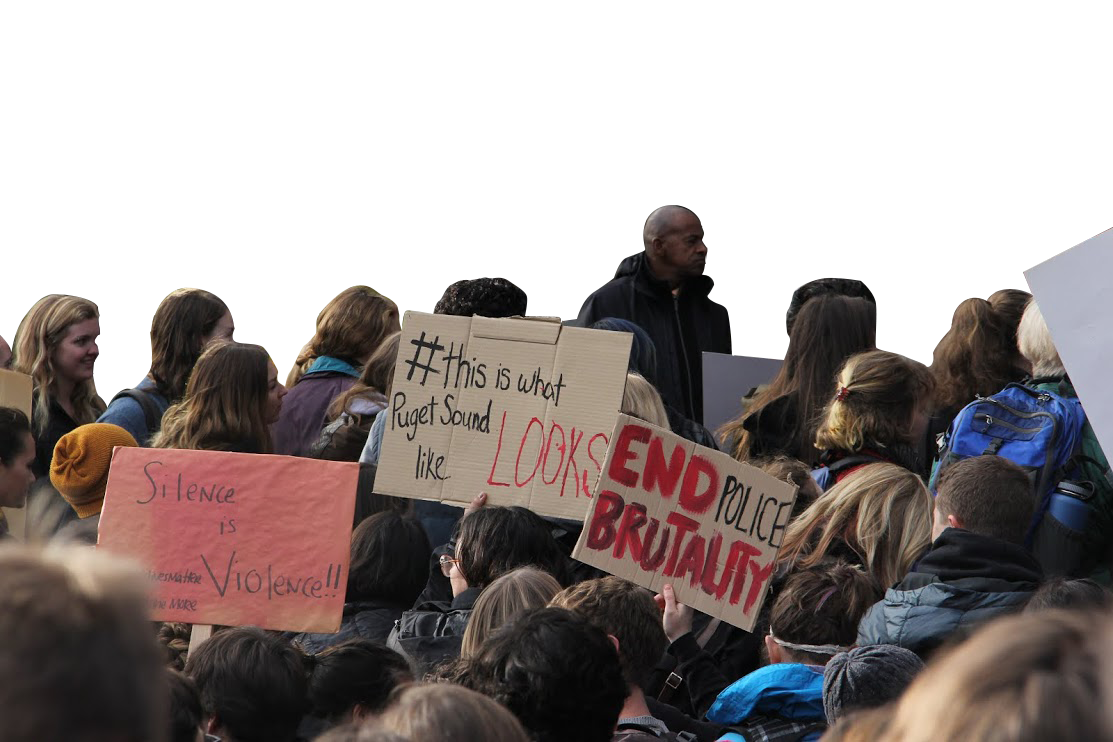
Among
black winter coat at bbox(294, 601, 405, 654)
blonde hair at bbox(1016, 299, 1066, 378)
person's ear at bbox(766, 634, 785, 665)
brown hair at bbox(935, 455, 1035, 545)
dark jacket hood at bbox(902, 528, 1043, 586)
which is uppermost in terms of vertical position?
blonde hair at bbox(1016, 299, 1066, 378)

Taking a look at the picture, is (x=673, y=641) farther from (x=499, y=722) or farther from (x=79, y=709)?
(x=79, y=709)

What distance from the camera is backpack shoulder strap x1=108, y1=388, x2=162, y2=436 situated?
17.8ft

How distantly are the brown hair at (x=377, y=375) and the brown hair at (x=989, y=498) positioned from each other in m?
2.20

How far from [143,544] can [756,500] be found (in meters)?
1.77

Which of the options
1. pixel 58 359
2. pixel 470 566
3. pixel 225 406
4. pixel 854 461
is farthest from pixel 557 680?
pixel 58 359

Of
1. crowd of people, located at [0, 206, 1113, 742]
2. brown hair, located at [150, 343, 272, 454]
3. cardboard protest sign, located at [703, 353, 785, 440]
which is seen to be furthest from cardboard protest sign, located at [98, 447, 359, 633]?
cardboard protest sign, located at [703, 353, 785, 440]

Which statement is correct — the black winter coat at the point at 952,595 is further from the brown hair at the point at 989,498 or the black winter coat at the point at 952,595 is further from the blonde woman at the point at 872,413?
the blonde woman at the point at 872,413

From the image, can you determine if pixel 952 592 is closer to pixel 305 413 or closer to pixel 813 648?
pixel 813 648

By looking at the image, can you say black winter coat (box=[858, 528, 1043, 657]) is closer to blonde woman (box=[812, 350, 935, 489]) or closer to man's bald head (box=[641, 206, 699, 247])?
blonde woman (box=[812, 350, 935, 489])

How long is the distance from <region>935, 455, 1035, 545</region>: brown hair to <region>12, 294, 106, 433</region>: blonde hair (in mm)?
3472

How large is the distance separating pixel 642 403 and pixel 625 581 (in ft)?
3.05

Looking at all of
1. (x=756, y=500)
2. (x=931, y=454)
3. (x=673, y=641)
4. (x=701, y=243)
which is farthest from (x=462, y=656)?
(x=701, y=243)

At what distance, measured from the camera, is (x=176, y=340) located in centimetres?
563

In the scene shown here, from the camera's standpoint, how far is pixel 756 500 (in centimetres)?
391
